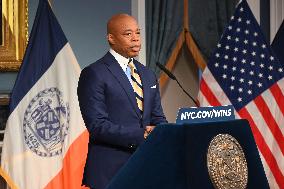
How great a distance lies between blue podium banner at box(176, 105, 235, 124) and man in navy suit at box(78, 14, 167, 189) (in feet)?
2.00

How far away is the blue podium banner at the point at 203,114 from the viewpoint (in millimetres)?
1622

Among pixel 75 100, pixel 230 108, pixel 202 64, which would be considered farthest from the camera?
pixel 202 64

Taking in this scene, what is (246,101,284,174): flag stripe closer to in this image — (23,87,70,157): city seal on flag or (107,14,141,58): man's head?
(23,87,70,157): city seal on flag

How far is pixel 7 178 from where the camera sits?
3914 mm

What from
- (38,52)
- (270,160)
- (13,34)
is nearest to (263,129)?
(270,160)

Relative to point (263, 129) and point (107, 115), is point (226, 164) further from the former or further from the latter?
point (263, 129)

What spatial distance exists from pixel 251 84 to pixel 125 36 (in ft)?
8.17

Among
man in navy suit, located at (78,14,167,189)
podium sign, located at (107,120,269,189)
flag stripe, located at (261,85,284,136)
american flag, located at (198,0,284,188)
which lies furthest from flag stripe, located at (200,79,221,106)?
podium sign, located at (107,120,269,189)

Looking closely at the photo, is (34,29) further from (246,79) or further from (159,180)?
(159,180)

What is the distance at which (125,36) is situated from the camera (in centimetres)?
251

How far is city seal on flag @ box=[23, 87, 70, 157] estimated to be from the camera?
13.3 ft

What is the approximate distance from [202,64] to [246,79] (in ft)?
1.82

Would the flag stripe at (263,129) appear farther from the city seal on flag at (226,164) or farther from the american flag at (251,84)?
the city seal on flag at (226,164)

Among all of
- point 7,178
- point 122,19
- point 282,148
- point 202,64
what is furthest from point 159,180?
point 202,64
